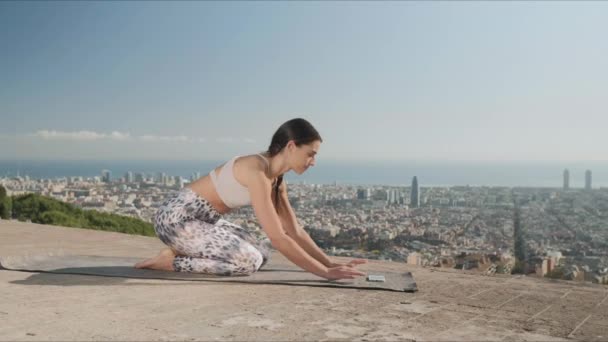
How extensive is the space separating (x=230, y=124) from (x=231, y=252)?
1897 cm

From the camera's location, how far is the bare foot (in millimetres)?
4004

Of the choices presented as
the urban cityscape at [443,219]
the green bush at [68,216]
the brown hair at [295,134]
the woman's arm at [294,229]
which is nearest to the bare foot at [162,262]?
the woman's arm at [294,229]

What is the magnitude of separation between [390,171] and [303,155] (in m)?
41.5

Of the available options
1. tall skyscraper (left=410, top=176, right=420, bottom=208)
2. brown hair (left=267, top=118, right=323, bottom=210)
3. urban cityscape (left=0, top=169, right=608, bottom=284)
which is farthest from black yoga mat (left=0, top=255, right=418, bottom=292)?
tall skyscraper (left=410, top=176, right=420, bottom=208)

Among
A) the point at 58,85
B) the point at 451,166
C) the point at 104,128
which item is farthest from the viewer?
the point at 451,166

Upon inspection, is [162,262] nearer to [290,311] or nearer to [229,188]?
[229,188]

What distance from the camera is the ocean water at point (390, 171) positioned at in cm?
2509

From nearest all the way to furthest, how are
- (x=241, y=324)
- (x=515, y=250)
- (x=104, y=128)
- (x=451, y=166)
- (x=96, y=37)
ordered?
(x=241, y=324)
(x=515, y=250)
(x=96, y=37)
(x=104, y=128)
(x=451, y=166)

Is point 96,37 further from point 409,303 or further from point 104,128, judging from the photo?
point 409,303

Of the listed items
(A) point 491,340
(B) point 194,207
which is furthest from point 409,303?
(B) point 194,207

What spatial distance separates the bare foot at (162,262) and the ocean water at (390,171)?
17115 mm

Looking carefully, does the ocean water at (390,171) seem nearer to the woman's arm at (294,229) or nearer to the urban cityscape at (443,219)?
the urban cityscape at (443,219)

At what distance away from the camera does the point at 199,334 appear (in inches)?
90.3

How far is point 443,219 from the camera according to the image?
1541 centimetres
